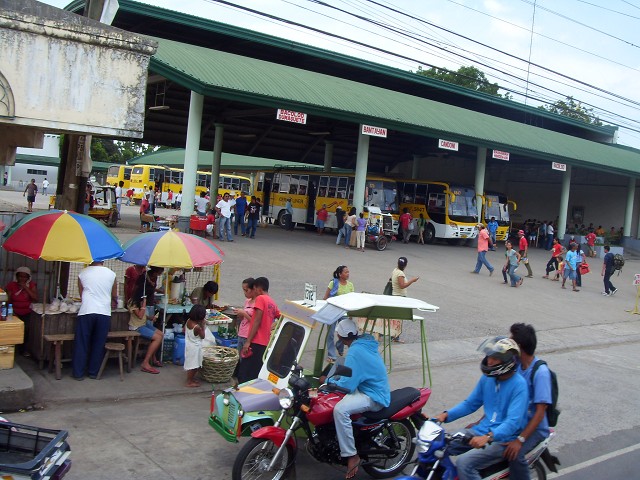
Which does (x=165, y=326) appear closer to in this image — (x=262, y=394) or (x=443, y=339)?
(x=262, y=394)

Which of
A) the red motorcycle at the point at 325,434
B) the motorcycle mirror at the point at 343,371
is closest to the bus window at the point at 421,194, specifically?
the red motorcycle at the point at 325,434

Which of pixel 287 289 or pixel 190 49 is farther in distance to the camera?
pixel 190 49

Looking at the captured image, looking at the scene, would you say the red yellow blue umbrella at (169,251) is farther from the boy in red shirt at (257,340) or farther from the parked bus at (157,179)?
the parked bus at (157,179)

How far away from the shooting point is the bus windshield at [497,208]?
34.1 m

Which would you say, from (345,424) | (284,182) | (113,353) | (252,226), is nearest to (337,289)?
(113,353)

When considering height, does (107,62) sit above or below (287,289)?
above

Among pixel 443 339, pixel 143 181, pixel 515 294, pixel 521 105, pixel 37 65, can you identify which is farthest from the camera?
pixel 143 181

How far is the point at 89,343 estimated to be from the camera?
8.83 meters

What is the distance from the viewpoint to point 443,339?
44.4 feet

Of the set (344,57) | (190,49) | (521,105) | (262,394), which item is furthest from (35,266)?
(521,105)

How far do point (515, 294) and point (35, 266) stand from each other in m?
15.0

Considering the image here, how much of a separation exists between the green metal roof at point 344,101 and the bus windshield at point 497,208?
284cm

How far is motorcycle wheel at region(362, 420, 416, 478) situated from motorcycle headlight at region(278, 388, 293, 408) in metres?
1.05

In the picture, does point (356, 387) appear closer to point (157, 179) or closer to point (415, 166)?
point (415, 166)
